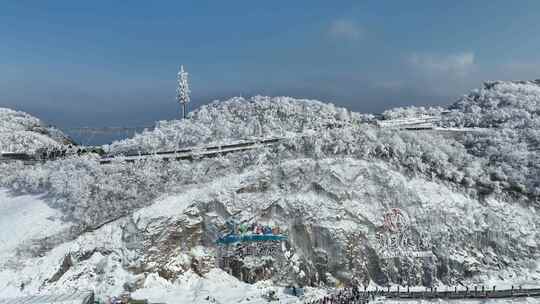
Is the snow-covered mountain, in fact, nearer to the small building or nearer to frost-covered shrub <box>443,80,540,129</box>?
the small building

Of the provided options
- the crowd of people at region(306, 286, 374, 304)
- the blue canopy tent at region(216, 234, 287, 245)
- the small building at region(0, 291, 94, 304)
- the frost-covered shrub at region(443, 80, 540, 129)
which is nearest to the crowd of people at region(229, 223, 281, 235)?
the blue canopy tent at region(216, 234, 287, 245)

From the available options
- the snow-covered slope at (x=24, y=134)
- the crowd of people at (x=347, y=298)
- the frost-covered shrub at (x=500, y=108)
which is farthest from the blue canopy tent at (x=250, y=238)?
the frost-covered shrub at (x=500, y=108)

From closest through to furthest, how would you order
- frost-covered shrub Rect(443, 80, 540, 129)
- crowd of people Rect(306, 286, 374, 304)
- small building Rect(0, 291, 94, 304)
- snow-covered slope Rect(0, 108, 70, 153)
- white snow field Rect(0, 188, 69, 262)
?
small building Rect(0, 291, 94, 304)
crowd of people Rect(306, 286, 374, 304)
white snow field Rect(0, 188, 69, 262)
frost-covered shrub Rect(443, 80, 540, 129)
snow-covered slope Rect(0, 108, 70, 153)

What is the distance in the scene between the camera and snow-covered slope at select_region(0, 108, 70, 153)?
2450 inches

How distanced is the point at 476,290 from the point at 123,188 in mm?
32931

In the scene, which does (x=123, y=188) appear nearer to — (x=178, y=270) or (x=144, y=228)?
(x=144, y=228)

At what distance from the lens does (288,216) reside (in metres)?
38.4

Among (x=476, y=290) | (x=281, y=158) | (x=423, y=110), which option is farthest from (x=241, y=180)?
(x=423, y=110)

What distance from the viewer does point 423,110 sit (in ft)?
246

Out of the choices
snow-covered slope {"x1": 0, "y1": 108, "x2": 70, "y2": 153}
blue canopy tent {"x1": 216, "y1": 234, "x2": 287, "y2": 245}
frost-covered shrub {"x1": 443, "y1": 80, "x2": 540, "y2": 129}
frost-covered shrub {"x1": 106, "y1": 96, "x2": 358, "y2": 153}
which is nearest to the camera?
blue canopy tent {"x1": 216, "y1": 234, "x2": 287, "y2": 245}

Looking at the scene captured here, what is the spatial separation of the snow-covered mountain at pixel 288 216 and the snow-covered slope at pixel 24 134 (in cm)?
1628

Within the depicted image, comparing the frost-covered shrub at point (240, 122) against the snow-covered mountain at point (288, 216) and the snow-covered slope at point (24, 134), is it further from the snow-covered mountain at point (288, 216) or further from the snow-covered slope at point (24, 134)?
the snow-covered slope at point (24, 134)

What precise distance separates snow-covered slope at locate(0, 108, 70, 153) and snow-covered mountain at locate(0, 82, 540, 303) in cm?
1628

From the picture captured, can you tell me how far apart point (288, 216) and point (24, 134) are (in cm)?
5055
